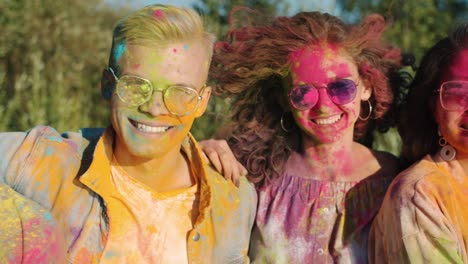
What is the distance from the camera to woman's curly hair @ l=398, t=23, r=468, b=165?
12.4 feet

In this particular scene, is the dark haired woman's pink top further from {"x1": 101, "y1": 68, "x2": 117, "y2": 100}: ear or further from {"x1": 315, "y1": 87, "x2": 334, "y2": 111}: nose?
{"x1": 101, "y1": 68, "x2": 117, "y2": 100}: ear

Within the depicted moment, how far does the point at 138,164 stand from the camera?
11.8 ft

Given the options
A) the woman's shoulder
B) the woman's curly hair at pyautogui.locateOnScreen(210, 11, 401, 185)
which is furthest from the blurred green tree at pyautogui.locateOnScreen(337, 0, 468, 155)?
the woman's shoulder

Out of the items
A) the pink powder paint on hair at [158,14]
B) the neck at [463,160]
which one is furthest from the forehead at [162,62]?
the neck at [463,160]

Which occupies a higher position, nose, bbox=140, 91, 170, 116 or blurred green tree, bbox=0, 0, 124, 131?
nose, bbox=140, 91, 170, 116

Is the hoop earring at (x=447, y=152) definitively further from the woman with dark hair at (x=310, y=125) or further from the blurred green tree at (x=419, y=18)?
the blurred green tree at (x=419, y=18)

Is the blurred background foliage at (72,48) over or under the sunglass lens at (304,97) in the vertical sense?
under

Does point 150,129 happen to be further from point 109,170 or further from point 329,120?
point 329,120

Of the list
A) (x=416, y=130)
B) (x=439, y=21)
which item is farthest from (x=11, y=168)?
(x=439, y=21)

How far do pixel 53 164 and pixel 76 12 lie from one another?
7.53 metres

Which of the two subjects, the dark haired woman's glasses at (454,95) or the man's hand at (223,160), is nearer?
the dark haired woman's glasses at (454,95)

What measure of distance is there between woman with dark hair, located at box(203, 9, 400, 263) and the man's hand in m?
0.01

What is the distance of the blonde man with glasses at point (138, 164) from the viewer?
133 inches

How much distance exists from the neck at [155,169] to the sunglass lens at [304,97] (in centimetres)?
65
